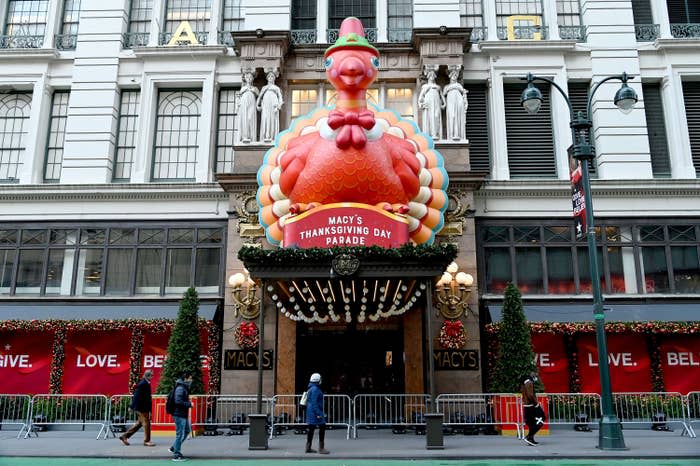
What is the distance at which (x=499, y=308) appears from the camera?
19578mm

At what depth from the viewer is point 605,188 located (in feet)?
68.8

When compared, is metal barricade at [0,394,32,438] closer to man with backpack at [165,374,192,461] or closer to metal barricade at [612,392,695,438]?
man with backpack at [165,374,192,461]

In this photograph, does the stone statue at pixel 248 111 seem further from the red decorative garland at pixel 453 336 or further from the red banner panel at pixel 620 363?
the red banner panel at pixel 620 363

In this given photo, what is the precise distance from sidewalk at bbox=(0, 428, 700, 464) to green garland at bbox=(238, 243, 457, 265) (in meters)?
4.40

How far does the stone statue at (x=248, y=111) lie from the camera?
69.4 ft

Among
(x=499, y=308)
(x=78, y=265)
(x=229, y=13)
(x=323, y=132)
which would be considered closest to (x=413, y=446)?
(x=499, y=308)

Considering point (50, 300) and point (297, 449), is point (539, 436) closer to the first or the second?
point (297, 449)

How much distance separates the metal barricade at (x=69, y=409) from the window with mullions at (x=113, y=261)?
377 centimetres

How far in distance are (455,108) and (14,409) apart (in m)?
17.3

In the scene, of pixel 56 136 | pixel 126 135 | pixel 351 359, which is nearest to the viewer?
pixel 351 359

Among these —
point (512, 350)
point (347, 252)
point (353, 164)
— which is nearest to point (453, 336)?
point (512, 350)

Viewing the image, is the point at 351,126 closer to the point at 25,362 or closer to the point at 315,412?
the point at 315,412

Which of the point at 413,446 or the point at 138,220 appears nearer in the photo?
the point at 413,446

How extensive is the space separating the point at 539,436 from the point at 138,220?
14997mm
